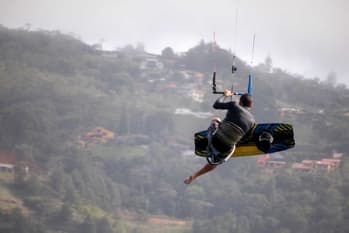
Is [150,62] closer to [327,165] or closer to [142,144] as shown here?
[142,144]

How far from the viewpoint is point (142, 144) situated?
94.2 meters

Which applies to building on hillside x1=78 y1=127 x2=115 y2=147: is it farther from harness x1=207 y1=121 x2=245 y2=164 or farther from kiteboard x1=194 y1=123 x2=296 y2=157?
harness x1=207 y1=121 x2=245 y2=164

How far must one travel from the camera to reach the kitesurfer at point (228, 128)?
17656 mm

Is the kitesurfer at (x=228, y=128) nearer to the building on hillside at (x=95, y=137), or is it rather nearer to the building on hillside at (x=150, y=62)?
the building on hillside at (x=95, y=137)

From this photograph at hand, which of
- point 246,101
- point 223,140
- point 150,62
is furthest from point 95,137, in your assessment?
point 246,101

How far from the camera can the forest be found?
7881 cm

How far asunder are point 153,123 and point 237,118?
263 feet

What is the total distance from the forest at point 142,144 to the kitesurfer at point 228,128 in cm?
5567

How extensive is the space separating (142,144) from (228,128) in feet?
251

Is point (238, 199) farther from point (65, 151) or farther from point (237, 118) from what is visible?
point (237, 118)

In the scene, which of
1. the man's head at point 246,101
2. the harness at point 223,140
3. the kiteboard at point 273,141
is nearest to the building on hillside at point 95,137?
the kiteboard at point 273,141

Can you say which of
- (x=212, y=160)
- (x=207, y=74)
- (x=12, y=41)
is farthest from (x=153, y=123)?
(x=212, y=160)

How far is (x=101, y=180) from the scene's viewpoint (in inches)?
3420

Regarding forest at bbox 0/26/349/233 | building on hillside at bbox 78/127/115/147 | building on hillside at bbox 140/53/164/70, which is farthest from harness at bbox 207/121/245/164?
building on hillside at bbox 140/53/164/70
